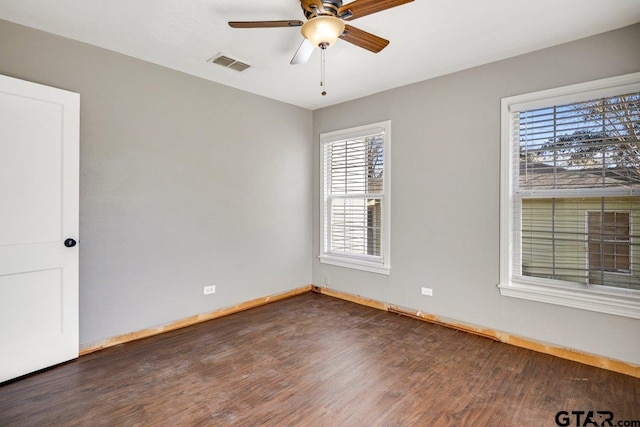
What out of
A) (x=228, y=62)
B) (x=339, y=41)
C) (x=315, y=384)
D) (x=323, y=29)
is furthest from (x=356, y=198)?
(x=323, y=29)

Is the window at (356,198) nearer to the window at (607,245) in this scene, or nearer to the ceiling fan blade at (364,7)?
the window at (607,245)

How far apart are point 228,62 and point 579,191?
343 centimetres

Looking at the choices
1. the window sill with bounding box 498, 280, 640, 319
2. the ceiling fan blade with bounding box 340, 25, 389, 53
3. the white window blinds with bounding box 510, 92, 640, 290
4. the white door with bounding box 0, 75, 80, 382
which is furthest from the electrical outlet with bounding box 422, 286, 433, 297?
the white door with bounding box 0, 75, 80, 382

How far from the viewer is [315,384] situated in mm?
2352

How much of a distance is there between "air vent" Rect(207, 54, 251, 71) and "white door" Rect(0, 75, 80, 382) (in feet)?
3.99

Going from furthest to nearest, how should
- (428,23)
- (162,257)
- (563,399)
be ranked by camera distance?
1. (162,257)
2. (428,23)
3. (563,399)

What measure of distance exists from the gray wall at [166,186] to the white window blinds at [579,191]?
9.25 ft

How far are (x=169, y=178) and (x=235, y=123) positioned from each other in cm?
106

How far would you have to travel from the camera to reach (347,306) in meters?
4.11

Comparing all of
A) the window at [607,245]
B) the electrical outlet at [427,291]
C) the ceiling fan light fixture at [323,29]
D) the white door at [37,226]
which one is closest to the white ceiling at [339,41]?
the ceiling fan light fixture at [323,29]

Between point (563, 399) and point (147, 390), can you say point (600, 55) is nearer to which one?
point (563, 399)

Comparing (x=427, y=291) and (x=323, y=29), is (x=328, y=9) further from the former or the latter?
(x=427, y=291)

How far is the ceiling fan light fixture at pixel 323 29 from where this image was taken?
183 centimetres

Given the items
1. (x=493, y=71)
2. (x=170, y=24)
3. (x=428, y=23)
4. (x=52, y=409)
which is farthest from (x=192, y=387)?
(x=493, y=71)
